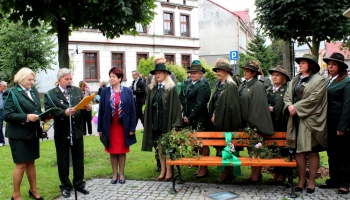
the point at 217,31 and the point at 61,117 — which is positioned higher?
the point at 217,31

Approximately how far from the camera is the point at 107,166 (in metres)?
8.23

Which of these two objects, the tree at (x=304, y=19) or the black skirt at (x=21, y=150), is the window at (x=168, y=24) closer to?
the tree at (x=304, y=19)

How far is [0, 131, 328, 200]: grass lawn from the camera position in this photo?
6688 millimetres

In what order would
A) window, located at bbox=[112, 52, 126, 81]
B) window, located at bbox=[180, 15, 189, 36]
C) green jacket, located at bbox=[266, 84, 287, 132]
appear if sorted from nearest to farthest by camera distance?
green jacket, located at bbox=[266, 84, 287, 132]
window, located at bbox=[112, 52, 126, 81]
window, located at bbox=[180, 15, 189, 36]

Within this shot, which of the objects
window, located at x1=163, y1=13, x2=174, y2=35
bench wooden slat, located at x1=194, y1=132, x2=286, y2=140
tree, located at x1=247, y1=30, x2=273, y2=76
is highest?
window, located at x1=163, y1=13, x2=174, y2=35

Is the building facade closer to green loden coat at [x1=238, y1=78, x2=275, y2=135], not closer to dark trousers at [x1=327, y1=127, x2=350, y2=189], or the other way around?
green loden coat at [x1=238, y1=78, x2=275, y2=135]

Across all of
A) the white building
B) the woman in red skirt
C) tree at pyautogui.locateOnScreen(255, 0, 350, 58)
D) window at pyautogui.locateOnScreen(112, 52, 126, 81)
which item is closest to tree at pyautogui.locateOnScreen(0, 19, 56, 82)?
window at pyautogui.locateOnScreen(112, 52, 126, 81)

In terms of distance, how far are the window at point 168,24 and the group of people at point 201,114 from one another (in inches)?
1076

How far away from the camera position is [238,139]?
667 cm

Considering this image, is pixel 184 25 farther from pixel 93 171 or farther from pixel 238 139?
pixel 238 139

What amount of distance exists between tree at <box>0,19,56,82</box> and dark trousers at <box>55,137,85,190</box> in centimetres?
1481

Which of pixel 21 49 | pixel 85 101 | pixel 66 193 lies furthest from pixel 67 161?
pixel 21 49

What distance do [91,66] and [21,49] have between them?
9.90 m

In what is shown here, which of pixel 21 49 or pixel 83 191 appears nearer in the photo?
pixel 83 191
